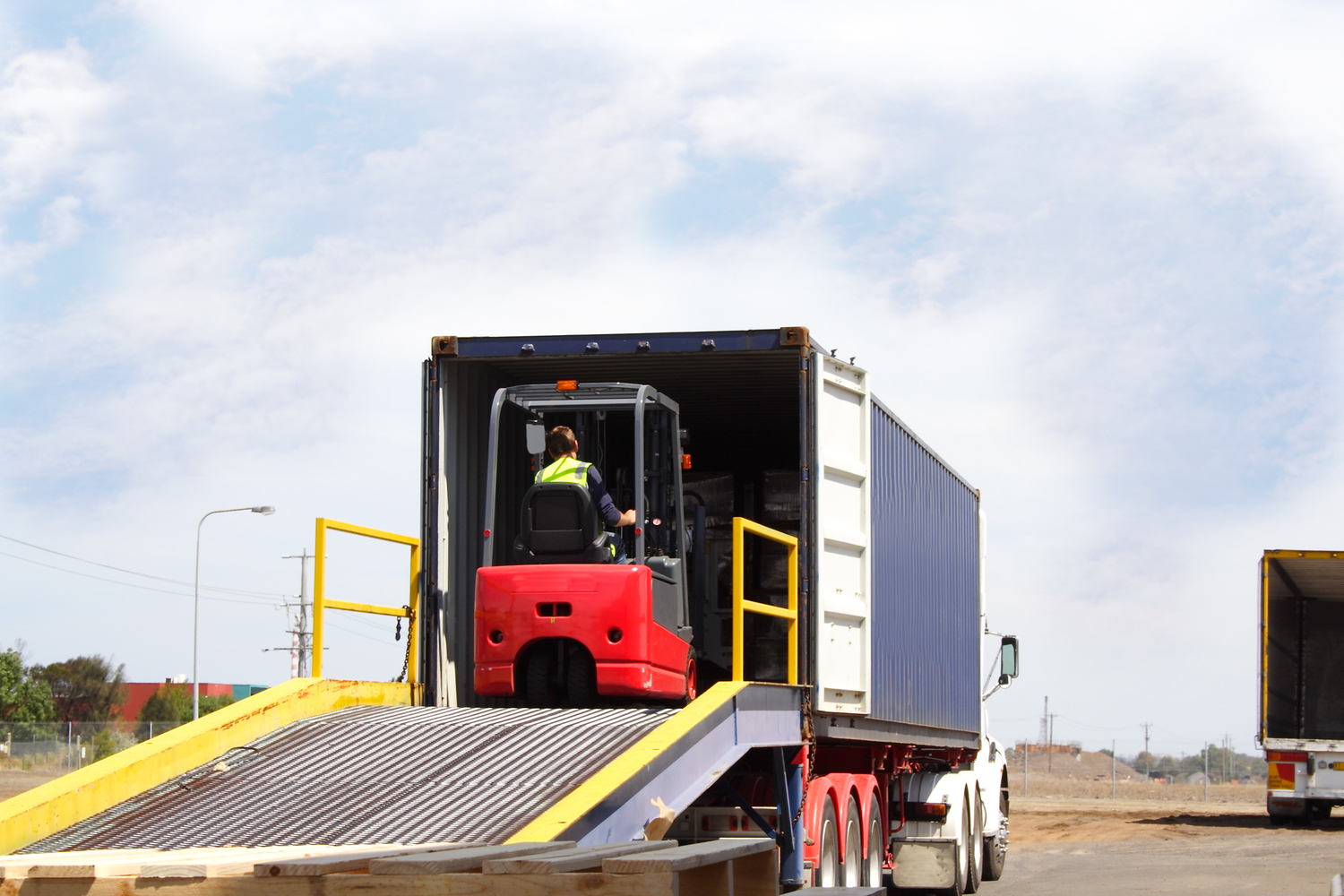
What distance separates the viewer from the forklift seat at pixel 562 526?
9.52 m

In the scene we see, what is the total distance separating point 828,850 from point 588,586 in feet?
8.48

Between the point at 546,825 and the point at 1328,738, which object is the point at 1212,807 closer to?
the point at 1328,738

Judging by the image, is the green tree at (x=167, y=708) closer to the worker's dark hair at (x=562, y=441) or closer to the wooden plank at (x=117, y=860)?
the worker's dark hair at (x=562, y=441)

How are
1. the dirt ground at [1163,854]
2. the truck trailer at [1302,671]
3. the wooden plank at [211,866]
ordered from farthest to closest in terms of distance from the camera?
1. the truck trailer at [1302,671]
2. the dirt ground at [1163,854]
3. the wooden plank at [211,866]

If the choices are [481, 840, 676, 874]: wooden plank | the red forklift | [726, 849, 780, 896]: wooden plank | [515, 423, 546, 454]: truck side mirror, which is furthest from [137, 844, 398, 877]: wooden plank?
[515, 423, 546, 454]: truck side mirror

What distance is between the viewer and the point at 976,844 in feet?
53.5

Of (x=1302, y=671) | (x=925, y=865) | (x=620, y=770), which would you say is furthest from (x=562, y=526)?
(x=1302, y=671)

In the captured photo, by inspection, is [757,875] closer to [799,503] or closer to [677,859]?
[677,859]

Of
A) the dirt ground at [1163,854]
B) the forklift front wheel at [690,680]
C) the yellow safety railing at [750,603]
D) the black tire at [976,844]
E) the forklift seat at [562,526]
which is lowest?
the dirt ground at [1163,854]

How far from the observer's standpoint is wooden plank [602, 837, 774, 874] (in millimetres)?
4258

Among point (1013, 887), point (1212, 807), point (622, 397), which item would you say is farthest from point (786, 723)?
point (1212, 807)

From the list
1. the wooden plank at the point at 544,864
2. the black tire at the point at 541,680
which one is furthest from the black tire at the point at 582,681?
the wooden plank at the point at 544,864

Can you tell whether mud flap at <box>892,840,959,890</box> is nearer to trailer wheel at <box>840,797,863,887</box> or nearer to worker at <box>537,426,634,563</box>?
trailer wheel at <box>840,797,863,887</box>

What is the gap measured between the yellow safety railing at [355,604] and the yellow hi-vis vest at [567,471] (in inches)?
45.5
